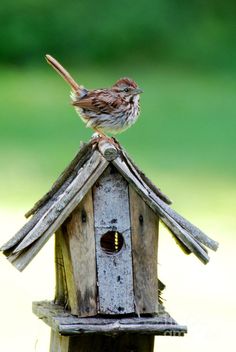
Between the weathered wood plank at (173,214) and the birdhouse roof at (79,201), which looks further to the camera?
the weathered wood plank at (173,214)

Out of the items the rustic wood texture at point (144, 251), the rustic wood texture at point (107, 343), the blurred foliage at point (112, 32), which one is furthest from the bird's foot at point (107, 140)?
the blurred foliage at point (112, 32)

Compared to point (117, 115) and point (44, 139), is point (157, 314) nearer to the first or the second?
point (117, 115)

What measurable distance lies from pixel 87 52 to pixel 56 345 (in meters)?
12.5

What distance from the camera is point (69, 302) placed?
19.3 ft

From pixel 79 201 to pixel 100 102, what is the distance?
3.20 ft

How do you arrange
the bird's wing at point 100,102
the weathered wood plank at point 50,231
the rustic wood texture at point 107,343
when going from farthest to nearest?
the bird's wing at point 100,102, the rustic wood texture at point 107,343, the weathered wood plank at point 50,231

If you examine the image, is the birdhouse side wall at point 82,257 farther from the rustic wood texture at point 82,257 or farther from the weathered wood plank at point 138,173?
the weathered wood plank at point 138,173

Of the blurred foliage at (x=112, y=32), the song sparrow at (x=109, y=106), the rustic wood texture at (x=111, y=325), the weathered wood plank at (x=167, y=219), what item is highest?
the blurred foliage at (x=112, y=32)

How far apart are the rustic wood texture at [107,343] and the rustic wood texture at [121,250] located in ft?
0.53

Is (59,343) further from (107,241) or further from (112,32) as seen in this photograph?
(112,32)

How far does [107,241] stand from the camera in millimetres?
5949

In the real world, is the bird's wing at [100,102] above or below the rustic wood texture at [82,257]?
above

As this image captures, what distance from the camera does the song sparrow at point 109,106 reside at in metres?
6.57

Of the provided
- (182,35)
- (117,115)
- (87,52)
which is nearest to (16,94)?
(87,52)
